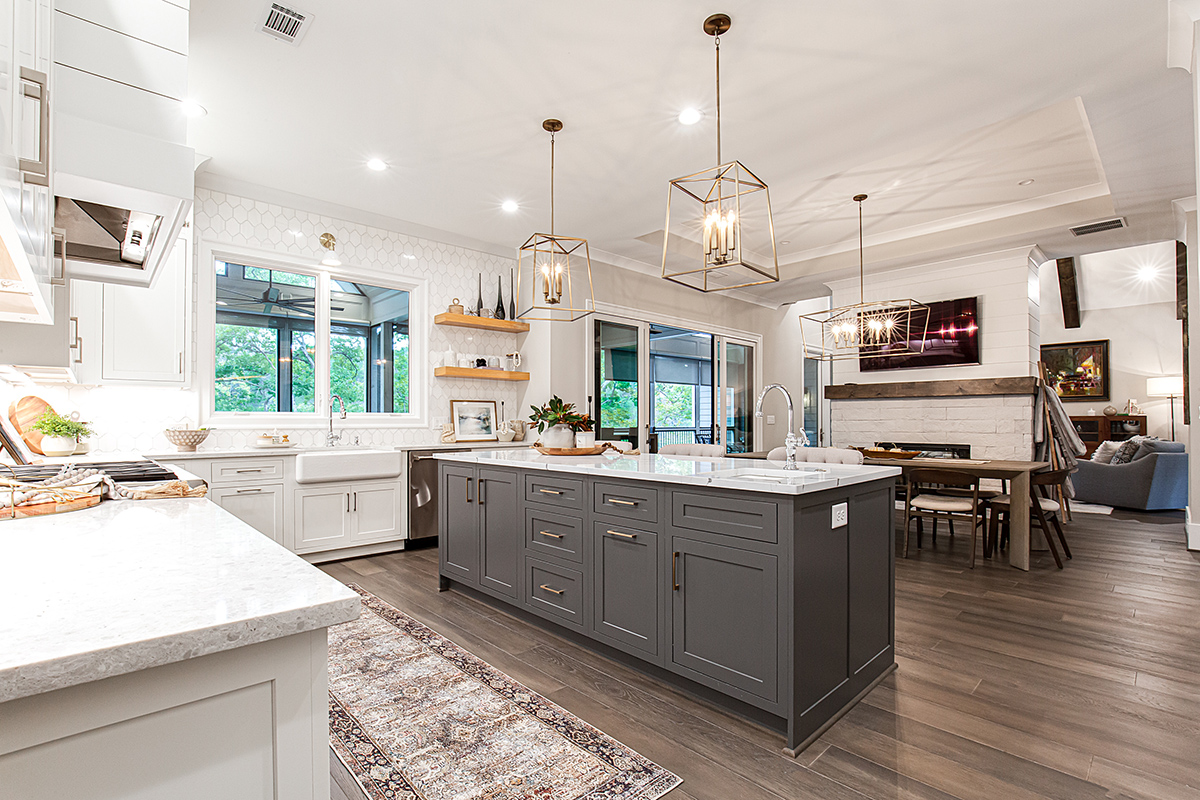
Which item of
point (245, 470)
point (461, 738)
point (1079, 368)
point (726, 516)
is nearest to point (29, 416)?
point (245, 470)

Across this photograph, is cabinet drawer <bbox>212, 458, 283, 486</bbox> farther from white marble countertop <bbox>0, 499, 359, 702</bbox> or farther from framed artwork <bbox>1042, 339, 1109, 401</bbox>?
framed artwork <bbox>1042, 339, 1109, 401</bbox>

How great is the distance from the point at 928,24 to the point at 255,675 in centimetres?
333

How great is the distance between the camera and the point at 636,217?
509 cm

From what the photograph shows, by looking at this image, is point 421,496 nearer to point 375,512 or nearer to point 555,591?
point 375,512

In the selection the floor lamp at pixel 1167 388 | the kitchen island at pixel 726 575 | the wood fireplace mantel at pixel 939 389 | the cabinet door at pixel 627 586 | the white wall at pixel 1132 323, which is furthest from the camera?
the white wall at pixel 1132 323

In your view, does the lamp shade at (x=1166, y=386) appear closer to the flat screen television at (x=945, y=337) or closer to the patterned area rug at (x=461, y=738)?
the flat screen television at (x=945, y=337)

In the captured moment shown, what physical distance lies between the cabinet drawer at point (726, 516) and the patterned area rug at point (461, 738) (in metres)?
0.81

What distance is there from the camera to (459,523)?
12.0ft

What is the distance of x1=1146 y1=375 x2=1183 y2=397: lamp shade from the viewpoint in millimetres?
9016

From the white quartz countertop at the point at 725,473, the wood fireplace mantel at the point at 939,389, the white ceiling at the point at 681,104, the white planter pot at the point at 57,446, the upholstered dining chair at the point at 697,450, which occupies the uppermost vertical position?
the white ceiling at the point at 681,104

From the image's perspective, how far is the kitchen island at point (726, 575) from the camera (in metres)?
2.02

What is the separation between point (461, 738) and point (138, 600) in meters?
1.56

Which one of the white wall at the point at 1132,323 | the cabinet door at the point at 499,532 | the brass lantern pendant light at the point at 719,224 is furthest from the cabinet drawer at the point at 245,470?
the white wall at the point at 1132,323

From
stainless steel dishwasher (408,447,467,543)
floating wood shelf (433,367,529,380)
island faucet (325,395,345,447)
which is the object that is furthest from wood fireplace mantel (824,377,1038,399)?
island faucet (325,395,345,447)
